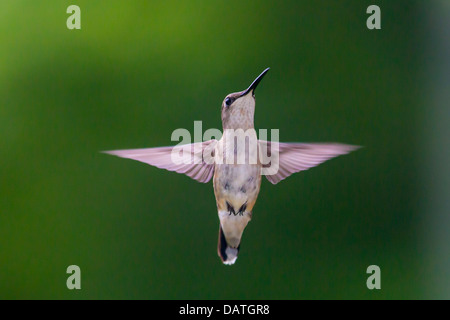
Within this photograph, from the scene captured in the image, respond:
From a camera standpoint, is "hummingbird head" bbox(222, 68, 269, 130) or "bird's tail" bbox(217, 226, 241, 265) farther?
"bird's tail" bbox(217, 226, 241, 265)

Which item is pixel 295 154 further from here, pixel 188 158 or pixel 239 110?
pixel 188 158

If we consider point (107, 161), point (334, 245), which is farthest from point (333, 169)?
point (107, 161)

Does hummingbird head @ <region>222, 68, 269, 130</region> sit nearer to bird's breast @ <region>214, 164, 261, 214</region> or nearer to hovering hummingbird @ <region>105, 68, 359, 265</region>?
hovering hummingbird @ <region>105, 68, 359, 265</region>

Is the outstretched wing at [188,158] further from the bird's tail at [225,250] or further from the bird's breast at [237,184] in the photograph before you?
the bird's tail at [225,250]

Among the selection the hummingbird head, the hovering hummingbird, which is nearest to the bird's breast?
the hovering hummingbird

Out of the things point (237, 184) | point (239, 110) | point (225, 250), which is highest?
point (239, 110)

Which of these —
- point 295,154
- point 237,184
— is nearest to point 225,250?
point 237,184
